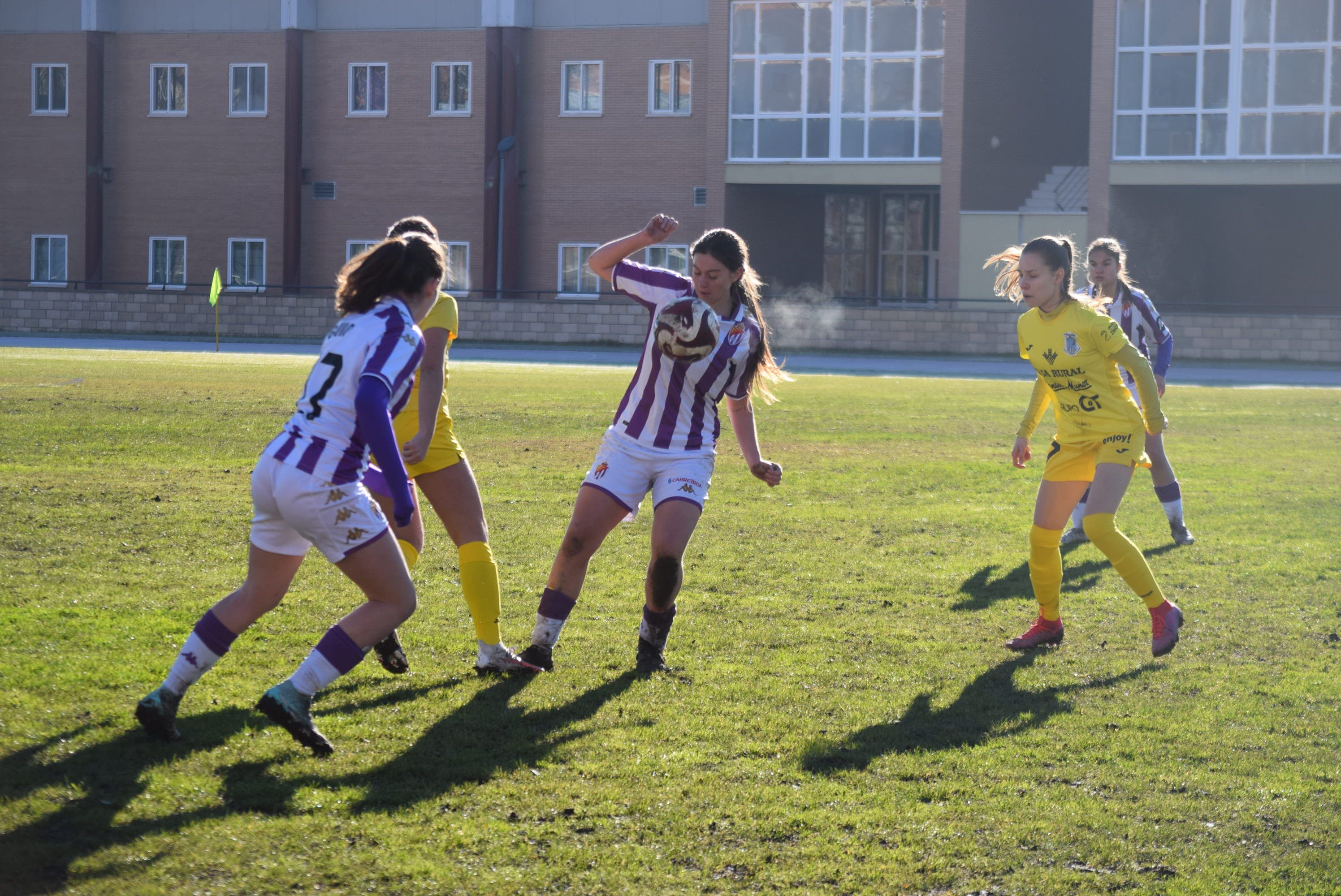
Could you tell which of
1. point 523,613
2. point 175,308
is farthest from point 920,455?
point 175,308

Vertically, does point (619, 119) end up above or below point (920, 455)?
above

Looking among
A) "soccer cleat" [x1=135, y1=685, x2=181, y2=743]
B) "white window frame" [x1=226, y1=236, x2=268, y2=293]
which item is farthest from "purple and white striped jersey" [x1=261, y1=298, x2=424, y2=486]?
"white window frame" [x1=226, y1=236, x2=268, y2=293]

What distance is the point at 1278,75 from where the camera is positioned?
3591cm

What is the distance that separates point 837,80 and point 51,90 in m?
24.9

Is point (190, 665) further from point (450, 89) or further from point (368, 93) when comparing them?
point (368, 93)

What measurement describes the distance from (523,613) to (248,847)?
3.28 meters

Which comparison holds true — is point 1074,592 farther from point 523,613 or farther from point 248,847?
point 248,847

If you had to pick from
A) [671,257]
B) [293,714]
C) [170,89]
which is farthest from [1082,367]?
[170,89]

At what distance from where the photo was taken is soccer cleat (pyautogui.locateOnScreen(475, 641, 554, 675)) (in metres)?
5.78

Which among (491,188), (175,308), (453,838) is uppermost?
(491,188)

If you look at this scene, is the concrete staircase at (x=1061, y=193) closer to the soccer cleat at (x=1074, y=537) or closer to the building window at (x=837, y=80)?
the building window at (x=837, y=80)

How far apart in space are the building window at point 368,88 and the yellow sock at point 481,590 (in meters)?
38.9

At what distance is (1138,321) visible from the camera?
9.59 metres

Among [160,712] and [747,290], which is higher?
[747,290]
